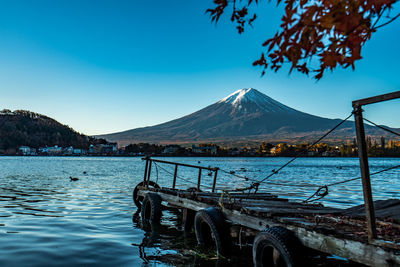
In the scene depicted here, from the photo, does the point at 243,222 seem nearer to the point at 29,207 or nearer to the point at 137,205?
the point at 137,205

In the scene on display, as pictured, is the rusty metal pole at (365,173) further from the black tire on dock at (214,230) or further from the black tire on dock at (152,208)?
the black tire on dock at (152,208)

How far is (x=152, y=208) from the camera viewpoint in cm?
1416

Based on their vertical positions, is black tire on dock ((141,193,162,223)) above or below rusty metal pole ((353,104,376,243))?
below

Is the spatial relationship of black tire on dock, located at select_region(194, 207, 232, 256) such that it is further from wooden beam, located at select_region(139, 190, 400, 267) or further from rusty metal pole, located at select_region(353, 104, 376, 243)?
rusty metal pole, located at select_region(353, 104, 376, 243)

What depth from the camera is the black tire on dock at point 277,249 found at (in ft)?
20.8

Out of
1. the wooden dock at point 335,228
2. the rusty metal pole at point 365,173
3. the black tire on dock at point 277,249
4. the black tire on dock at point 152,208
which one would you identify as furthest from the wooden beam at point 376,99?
the black tire on dock at point 152,208

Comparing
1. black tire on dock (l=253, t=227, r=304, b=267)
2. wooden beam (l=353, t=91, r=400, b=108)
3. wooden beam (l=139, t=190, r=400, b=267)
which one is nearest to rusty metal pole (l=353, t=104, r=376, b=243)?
wooden beam (l=353, t=91, r=400, b=108)

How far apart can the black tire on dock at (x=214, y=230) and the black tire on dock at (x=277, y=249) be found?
196 cm

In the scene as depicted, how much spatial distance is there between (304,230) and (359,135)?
2.30 meters

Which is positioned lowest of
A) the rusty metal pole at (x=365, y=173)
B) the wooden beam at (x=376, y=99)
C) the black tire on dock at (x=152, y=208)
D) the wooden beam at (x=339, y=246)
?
the black tire on dock at (x=152, y=208)

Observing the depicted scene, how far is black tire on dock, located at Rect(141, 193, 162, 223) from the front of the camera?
552 inches

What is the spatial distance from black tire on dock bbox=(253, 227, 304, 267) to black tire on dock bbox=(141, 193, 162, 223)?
7.40 meters

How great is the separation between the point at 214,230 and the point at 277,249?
289cm

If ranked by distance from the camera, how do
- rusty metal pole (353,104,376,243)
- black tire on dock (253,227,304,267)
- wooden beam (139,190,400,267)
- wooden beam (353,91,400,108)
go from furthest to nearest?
black tire on dock (253,227,304,267), rusty metal pole (353,104,376,243), wooden beam (139,190,400,267), wooden beam (353,91,400,108)
